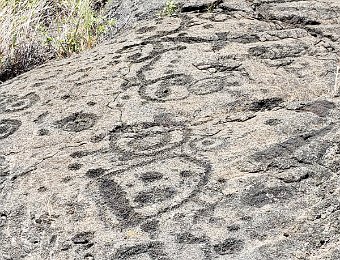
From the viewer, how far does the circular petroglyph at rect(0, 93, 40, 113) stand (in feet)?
8.27

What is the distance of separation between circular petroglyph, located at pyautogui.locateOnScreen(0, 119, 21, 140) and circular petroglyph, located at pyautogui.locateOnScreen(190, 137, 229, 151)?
2.00 feet

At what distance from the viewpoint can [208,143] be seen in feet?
6.78

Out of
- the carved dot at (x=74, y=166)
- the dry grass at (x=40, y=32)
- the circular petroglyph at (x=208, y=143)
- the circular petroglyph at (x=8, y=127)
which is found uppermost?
the circular petroglyph at (x=8, y=127)

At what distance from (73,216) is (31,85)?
38.9 inches

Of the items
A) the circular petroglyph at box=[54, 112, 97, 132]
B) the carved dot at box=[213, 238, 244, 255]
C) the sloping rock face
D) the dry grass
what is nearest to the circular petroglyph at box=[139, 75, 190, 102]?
the sloping rock face

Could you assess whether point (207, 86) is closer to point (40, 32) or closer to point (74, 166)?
point (74, 166)

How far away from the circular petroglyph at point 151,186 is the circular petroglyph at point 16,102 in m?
0.67

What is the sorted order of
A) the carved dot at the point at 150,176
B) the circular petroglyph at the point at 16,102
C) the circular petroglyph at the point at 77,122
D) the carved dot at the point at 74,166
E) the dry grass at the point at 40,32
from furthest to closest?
the dry grass at the point at 40,32, the circular petroglyph at the point at 16,102, the circular petroglyph at the point at 77,122, the carved dot at the point at 74,166, the carved dot at the point at 150,176

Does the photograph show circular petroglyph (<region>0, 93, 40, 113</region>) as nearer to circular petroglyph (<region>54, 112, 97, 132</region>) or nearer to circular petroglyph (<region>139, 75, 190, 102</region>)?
circular petroglyph (<region>54, 112, 97, 132</region>)

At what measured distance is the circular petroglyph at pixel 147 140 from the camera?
6.85 ft

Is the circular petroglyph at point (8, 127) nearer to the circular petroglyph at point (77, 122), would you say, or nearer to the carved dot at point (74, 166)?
the circular petroglyph at point (77, 122)

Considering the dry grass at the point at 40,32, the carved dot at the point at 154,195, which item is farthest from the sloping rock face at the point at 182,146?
the dry grass at the point at 40,32

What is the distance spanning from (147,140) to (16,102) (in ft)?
2.09

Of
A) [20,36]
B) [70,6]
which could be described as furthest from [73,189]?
[70,6]
